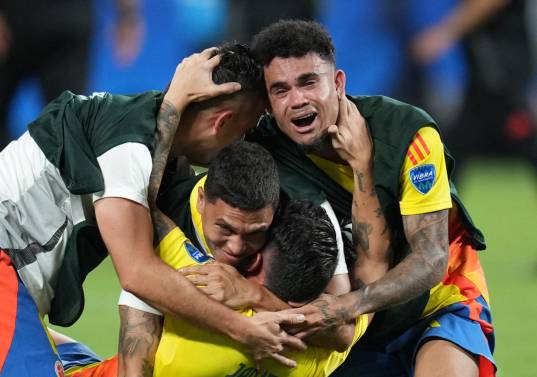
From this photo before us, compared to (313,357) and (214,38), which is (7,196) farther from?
(214,38)

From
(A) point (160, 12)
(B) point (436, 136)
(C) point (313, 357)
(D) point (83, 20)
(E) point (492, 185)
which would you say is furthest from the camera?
(E) point (492, 185)

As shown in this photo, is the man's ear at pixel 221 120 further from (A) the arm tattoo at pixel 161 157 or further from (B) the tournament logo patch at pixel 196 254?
(B) the tournament logo patch at pixel 196 254

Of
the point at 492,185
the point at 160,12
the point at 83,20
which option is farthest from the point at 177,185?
the point at 492,185

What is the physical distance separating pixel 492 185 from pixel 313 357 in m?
10.7

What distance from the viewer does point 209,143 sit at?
4977 millimetres

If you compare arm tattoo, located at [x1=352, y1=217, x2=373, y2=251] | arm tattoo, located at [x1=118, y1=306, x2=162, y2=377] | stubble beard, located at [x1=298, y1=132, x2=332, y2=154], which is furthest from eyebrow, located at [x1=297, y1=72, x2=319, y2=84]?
arm tattoo, located at [x1=118, y1=306, x2=162, y2=377]

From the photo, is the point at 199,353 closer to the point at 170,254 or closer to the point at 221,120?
the point at 170,254

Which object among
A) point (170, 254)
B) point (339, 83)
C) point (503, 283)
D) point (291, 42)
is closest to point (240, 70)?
point (291, 42)

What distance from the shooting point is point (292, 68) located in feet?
16.1

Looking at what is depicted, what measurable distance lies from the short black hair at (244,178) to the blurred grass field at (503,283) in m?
2.36

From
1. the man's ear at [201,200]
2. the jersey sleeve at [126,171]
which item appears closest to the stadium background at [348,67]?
the man's ear at [201,200]

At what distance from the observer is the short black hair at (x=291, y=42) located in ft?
16.2

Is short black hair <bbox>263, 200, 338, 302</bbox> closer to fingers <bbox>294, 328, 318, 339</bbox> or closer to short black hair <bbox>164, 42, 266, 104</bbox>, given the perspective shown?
fingers <bbox>294, 328, 318, 339</bbox>

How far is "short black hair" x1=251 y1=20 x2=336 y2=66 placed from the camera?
4945 mm
